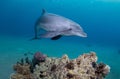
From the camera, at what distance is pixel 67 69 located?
5.19 metres

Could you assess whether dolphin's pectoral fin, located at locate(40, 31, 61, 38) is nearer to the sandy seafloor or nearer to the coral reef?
the coral reef

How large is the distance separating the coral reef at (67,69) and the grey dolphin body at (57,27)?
1.95 feet

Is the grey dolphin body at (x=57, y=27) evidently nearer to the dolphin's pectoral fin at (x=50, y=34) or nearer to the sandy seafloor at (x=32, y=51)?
the dolphin's pectoral fin at (x=50, y=34)

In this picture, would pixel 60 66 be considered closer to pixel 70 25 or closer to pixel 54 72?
pixel 54 72

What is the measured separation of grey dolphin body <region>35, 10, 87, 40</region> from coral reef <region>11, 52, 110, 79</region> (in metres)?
0.59

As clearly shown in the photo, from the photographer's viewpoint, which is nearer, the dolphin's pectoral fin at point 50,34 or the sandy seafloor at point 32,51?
the dolphin's pectoral fin at point 50,34

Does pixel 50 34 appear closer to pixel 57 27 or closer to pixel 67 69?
pixel 57 27

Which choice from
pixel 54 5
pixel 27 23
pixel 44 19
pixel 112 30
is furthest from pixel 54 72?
pixel 27 23

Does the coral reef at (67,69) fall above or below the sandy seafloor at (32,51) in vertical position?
below

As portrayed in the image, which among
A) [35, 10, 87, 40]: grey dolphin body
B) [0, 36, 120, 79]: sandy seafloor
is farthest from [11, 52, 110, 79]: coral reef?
[0, 36, 120, 79]: sandy seafloor

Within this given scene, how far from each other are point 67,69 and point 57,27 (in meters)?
0.78

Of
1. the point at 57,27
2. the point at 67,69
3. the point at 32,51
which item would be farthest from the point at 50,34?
the point at 32,51

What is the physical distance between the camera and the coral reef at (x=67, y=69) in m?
5.10

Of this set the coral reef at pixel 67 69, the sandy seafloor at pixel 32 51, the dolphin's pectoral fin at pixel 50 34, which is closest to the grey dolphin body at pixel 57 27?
the dolphin's pectoral fin at pixel 50 34
